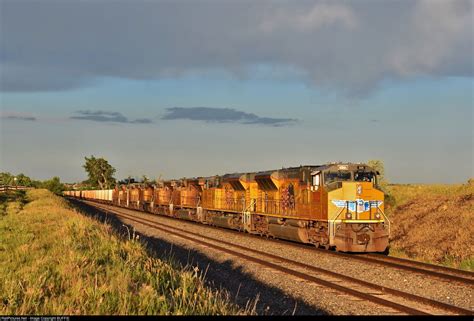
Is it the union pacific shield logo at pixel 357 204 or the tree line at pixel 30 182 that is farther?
the tree line at pixel 30 182

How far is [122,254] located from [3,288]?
190 inches

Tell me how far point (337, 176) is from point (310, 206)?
5.81 ft

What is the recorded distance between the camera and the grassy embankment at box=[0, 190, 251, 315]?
7645 mm

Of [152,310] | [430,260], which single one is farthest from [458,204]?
[152,310]

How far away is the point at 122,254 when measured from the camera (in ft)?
44.8

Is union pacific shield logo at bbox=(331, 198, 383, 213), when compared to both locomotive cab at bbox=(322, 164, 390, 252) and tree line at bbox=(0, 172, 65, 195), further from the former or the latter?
tree line at bbox=(0, 172, 65, 195)

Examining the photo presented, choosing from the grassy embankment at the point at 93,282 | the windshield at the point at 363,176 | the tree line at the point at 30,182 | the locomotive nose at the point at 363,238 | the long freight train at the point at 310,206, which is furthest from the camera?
the tree line at the point at 30,182

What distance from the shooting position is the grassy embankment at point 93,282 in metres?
7.64

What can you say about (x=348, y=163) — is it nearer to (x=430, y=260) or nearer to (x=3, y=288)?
(x=430, y=260)

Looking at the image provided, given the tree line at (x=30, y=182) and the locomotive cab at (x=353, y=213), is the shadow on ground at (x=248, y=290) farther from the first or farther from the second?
the tree line at (x=30, y=182)

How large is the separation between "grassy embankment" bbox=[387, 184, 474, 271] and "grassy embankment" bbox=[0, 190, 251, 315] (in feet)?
31.8

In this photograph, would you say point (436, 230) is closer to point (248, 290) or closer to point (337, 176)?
point (337, 176)

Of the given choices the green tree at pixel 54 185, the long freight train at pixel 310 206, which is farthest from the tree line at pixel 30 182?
the long freight train at pixel 310 206

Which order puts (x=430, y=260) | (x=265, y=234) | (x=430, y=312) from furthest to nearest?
(x=265, y=234)
(x=430, y=260)
(x=430, y=312)
